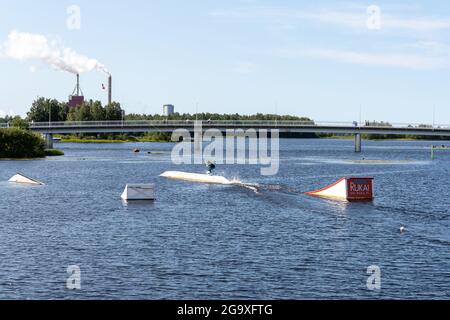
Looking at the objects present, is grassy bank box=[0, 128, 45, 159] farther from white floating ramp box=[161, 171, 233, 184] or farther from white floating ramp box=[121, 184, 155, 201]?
white floating ramp box=[121, 184, 155, 201]

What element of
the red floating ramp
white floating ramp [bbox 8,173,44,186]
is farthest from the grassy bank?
the red floating ramp

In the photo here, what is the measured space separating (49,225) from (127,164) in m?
115

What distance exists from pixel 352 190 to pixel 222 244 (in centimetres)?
3990

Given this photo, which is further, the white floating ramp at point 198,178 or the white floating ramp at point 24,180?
the white floating ramp at point 198,178

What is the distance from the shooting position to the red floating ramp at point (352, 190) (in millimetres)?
96000

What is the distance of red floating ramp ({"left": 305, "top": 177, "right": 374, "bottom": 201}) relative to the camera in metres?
96.0

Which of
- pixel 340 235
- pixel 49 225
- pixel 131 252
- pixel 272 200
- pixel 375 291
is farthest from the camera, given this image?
pixel 272 200

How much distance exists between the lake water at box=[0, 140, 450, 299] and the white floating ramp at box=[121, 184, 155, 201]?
10.9 feet

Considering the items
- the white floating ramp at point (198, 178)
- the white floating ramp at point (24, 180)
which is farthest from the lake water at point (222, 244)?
the white floating ramp at point (198, 178)

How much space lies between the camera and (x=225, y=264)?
172 feet

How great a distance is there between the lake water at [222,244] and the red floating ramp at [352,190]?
245cm

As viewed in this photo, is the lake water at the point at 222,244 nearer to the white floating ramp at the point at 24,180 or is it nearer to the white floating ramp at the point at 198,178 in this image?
the white floating ramp at the point at 24,180

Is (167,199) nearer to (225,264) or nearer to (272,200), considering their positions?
(272,200)
